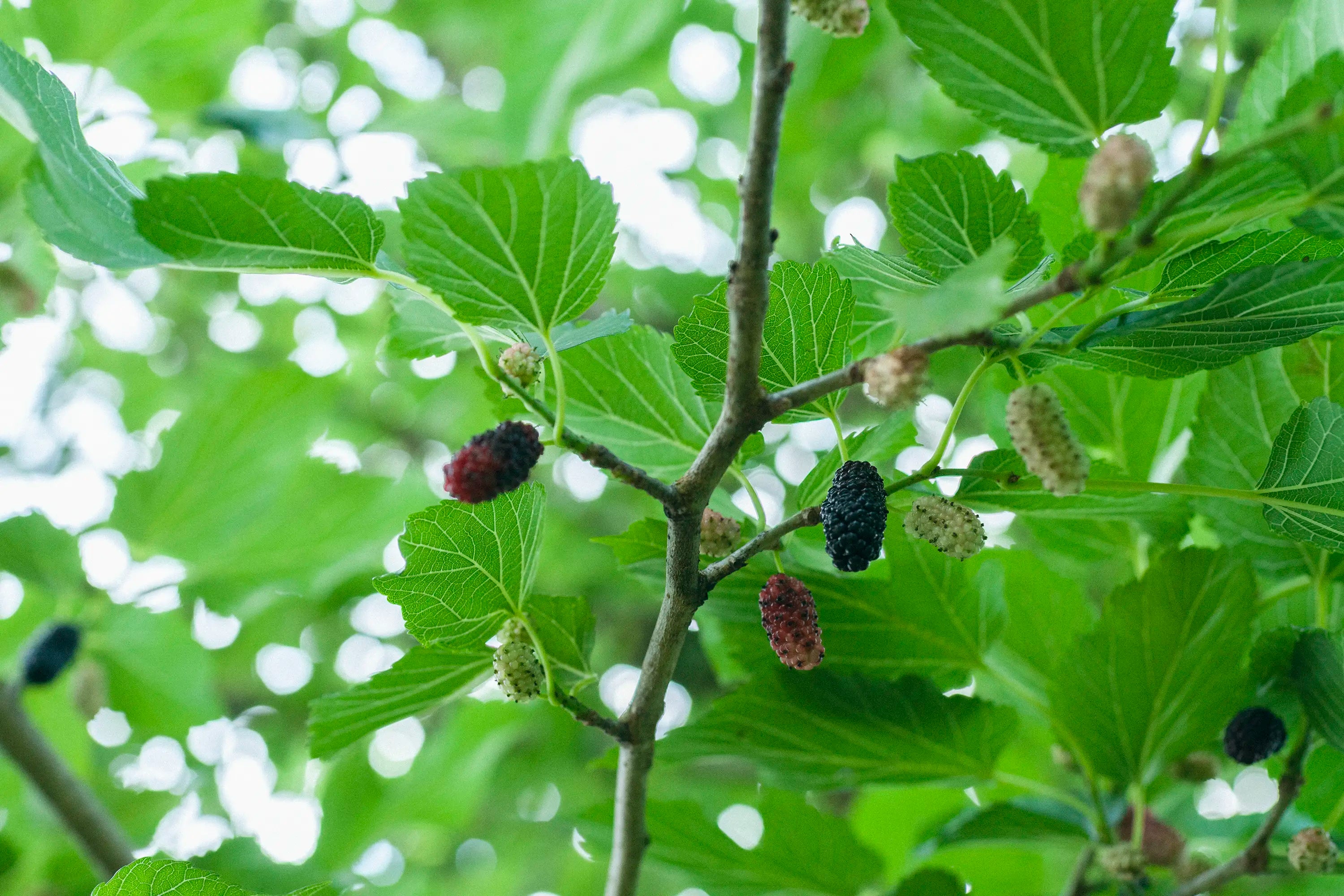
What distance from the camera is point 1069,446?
1.57 ft

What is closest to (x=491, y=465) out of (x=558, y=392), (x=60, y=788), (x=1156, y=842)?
(x=558, y=392)

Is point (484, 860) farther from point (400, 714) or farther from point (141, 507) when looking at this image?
point (400, 714)

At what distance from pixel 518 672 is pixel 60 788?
0.79m

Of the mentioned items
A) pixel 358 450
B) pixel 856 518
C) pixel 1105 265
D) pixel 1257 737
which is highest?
pixel 1105 265

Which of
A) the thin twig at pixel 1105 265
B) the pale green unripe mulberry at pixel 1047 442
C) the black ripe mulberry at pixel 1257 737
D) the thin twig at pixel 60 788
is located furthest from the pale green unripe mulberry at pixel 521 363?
the thin twig at pixel 60 788

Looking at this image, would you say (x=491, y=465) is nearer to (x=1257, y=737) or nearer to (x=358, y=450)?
(x=1257, y=737)

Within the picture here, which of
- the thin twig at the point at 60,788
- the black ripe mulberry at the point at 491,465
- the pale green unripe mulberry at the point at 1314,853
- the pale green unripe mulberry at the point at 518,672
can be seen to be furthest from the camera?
the thin twig at the point at 60,788

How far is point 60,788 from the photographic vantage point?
43.7 inches

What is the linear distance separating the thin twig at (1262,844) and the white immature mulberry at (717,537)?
424mm

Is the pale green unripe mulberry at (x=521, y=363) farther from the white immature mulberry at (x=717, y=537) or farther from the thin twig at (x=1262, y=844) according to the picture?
the thin twig at (x=1262, y=844)

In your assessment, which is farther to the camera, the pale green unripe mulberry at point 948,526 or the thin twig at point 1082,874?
the thin twig at point 1082,874

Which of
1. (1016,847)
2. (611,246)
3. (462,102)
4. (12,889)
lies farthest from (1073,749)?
(462,102)

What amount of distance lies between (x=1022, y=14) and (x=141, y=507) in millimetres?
1247

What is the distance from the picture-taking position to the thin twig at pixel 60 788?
1104mm
